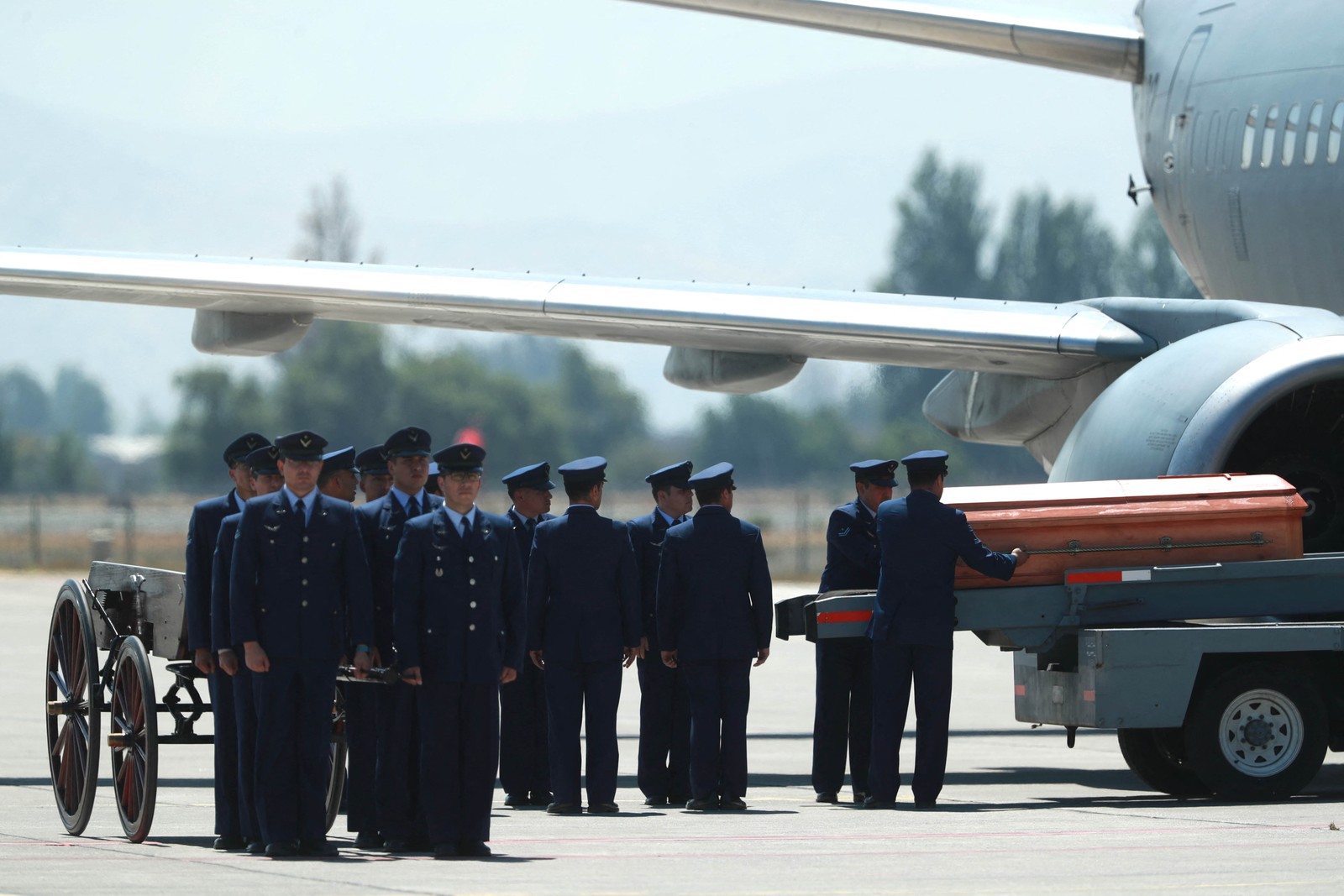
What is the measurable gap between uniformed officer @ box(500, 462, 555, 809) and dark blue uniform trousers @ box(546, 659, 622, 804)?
1.80 feet

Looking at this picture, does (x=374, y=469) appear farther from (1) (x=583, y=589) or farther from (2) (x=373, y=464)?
(1) (x=583, y=589)

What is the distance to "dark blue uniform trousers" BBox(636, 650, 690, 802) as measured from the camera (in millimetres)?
11102

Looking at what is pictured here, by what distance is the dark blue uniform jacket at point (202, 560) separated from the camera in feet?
29.4

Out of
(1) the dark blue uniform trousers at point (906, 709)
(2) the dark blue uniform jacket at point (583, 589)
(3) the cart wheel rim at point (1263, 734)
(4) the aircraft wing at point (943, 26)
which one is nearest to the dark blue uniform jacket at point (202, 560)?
(2) the dark blue uniform jacket at point (583, 589)

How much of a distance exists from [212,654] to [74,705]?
3.38ft

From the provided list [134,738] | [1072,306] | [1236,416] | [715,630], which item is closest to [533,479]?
[715,630]

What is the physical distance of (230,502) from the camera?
9.35 meters

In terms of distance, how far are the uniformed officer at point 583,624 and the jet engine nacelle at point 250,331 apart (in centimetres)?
517

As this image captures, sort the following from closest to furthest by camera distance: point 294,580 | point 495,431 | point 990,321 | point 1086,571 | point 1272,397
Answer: point 294,580 < point 1086,571 < point 1272,397 < point 990,321 < point 495,431

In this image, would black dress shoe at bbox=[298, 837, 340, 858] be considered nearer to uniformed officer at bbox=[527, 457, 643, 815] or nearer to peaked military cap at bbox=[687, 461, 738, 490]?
uniformed officer at bbox=[527, 457, 643, 815]

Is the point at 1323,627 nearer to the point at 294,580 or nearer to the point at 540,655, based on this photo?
the point at 540,655

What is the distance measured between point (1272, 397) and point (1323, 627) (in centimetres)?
142

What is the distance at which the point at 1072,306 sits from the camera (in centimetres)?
1409

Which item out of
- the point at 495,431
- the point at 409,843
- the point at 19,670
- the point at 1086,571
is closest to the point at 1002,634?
the point at 1086,571
